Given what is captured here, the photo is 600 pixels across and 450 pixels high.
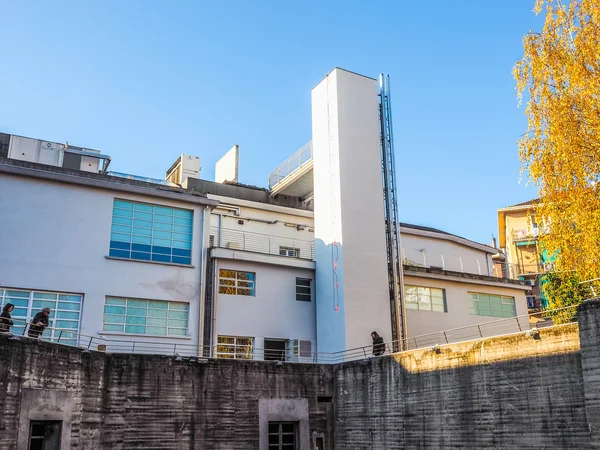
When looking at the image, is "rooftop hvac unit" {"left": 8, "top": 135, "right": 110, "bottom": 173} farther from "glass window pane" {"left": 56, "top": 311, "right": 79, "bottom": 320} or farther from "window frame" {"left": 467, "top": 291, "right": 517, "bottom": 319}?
"window frame" {"left": 467, "top": 291, "right": 517, "bottom": 319}

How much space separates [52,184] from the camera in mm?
21469

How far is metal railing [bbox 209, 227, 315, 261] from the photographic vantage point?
26.1m

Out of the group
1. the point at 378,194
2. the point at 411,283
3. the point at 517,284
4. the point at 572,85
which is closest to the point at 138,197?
the point at 378,194

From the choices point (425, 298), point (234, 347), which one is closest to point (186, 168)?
point (234, 347)

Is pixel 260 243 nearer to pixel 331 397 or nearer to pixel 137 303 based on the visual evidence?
pixel 137 303

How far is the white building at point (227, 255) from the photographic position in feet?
68.2

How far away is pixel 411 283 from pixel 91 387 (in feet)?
48.7

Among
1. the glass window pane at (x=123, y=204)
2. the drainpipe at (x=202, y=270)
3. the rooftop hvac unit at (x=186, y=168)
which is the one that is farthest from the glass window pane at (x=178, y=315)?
the rooftop hvac unit at (x=186, y=168)

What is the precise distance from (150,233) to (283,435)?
27.8ft

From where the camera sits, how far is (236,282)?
24.2 meters

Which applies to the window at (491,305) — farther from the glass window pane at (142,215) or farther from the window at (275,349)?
the glass window pane at (142,215)

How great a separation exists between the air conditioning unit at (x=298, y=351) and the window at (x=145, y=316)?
4.33m

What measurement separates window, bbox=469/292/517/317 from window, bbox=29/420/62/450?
Answer: 19.2 m

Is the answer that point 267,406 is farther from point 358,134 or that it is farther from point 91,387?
point 358,134
